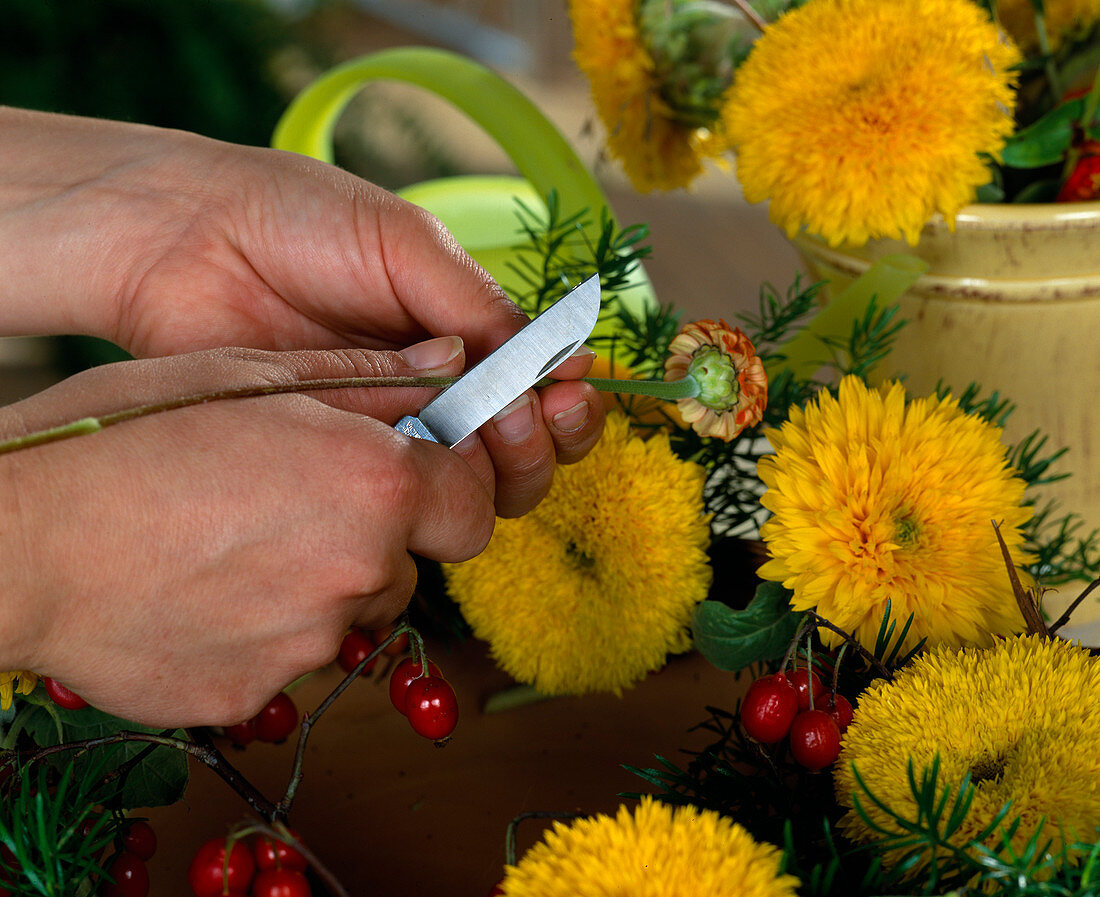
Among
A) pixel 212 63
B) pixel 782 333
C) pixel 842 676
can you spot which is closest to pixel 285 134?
pixel 782 333

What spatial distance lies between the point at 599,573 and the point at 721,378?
83mm

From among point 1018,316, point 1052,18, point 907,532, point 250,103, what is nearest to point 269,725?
point 907,532

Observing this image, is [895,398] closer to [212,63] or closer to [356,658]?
[356,658]

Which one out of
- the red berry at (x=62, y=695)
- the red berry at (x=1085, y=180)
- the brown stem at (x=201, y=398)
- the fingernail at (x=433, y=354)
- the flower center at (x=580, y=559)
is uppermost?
the red berry at (x=1085, y=180)

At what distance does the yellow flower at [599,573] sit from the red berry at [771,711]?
0.07 metres

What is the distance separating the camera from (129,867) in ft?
0.86

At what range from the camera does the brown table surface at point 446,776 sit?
0.97 feet

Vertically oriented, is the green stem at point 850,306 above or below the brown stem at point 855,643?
above

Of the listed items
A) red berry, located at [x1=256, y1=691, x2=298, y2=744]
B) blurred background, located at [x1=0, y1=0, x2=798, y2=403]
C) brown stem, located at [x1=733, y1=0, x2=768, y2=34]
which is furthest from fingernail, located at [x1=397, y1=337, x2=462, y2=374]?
blurred background, located at [x1=0, y1=0, x2=798, y2=403]

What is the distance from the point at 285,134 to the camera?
555 millimetres

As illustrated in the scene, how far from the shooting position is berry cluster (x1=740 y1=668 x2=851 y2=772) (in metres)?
0.25

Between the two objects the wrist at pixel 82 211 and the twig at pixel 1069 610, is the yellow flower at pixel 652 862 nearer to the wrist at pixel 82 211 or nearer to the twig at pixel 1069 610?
the twig at pixel 1069 610

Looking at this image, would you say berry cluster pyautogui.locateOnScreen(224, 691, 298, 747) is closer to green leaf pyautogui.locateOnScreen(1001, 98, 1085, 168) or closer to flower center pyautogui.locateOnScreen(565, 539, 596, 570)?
flower center pyautogui.locateOnScreen(565, 539, 596, 570)

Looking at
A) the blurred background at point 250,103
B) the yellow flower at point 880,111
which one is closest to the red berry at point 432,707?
the yellow flower at point 880,111
